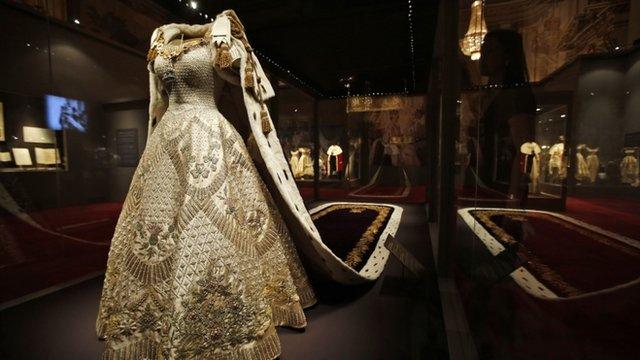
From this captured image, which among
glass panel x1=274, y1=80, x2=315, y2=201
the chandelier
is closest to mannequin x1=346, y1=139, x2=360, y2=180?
glass panel x1=274, y1=80, x2=315, y2=201

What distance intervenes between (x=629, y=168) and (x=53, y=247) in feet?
10.5

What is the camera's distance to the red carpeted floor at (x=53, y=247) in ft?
6.34

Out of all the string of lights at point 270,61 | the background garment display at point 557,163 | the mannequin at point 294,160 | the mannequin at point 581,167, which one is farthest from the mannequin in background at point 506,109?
the mannequin at point 294,160

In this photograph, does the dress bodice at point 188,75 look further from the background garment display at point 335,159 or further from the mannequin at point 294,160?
the background garment display at point 335,159

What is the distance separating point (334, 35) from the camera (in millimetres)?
2824


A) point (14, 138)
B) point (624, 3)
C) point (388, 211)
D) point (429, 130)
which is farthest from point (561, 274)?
point (429, 130)

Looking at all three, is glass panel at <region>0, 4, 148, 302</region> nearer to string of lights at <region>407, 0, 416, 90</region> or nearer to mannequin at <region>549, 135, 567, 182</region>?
string of lights at <region>407, 0, 416, 90</region>

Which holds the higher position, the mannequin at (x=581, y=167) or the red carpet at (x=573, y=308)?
the mannequin at (x=581, y=167)

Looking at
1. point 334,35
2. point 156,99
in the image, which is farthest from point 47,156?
point 334,35

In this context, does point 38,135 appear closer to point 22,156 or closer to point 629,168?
point 22,156

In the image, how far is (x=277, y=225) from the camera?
5.32ft

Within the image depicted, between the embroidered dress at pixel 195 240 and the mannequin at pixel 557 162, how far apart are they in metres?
1.11

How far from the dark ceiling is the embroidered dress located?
1041 mm

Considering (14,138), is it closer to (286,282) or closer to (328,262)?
(286,282)
